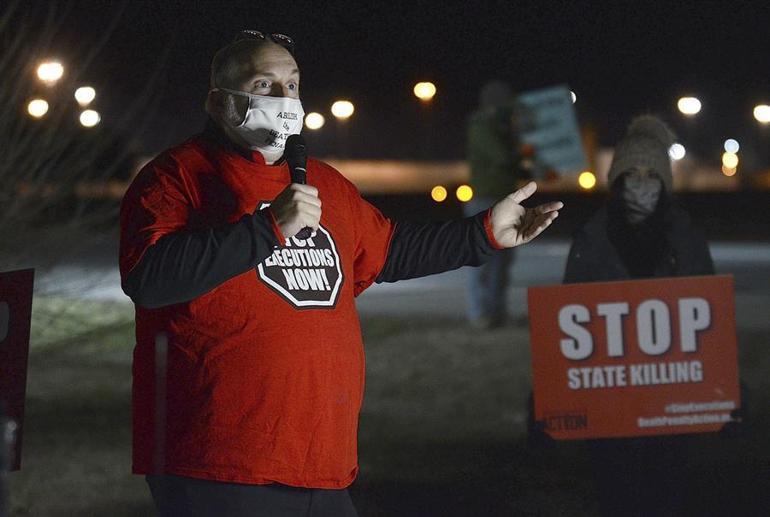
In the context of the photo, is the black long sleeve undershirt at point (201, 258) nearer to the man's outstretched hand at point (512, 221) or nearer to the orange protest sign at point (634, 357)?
the man's outstretched hand at point (512, 221)

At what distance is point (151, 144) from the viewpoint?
8.98 meters

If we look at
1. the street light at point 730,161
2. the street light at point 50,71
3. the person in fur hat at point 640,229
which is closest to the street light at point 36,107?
the street light at point 50,71

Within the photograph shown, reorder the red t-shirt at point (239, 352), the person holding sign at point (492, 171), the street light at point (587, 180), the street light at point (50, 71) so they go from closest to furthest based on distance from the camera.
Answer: the red t-shirt at point (239, 352)
the street light at point (50, 71)
the person holding sign at point (492, 171)
the street light at point (587, 180)

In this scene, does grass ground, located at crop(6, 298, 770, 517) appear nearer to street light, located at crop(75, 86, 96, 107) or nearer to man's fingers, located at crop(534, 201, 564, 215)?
street light, located at crop(75, 86, 96, 107)

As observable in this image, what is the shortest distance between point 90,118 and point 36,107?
357mm

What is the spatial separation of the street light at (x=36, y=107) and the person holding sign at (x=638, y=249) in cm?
357

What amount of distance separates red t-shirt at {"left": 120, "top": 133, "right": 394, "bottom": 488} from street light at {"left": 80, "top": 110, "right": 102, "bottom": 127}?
16.1ft

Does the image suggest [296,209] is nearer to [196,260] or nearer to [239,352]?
[196,260]

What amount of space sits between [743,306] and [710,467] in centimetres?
623

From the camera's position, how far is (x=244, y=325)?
10.2ft

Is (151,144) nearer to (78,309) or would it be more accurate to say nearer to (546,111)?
(546,111)

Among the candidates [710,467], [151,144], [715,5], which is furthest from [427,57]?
[710,467]

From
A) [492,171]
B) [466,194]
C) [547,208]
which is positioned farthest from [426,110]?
[547,208]

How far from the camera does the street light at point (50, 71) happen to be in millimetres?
8151
